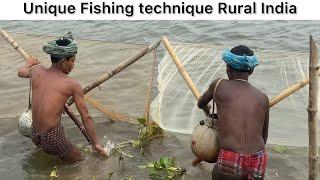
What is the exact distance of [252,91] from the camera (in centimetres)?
386

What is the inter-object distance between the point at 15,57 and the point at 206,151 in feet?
19.4

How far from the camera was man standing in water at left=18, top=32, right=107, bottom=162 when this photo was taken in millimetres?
4406

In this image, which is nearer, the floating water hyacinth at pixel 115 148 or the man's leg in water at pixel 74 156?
the man's leg in water at pixel 74 156

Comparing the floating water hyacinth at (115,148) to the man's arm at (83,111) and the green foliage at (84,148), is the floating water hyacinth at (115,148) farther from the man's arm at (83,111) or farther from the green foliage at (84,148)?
the man's arm at (83,111)

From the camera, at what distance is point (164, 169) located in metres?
4.53

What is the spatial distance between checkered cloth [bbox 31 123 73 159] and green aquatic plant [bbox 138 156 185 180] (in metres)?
0.88

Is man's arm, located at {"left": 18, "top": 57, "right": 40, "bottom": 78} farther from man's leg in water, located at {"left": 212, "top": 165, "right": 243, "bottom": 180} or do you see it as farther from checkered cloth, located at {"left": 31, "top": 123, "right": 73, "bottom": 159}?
man's leg in water, located at {"left": 212, "top": 165, "right": 243, "bottom": 180}

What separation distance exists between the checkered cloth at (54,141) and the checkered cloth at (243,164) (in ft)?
5.60

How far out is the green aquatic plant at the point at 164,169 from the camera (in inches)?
178

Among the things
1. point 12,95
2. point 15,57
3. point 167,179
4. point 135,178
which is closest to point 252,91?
point 167,179

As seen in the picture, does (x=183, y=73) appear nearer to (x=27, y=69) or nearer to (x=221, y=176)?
(x=221, y=176)

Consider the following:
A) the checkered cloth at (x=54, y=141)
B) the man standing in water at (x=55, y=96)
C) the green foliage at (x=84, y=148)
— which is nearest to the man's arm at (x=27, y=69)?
the man standing in water at (x=55, y=96)

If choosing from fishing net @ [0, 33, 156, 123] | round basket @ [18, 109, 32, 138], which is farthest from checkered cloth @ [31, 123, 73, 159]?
fishing net @ [0, 33, 156, 123]

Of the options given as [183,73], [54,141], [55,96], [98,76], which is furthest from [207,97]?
[98,76]
